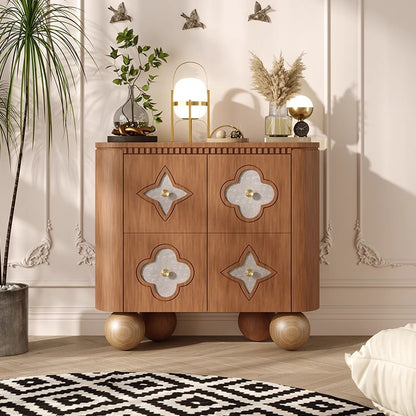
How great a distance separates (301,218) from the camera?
3.73m

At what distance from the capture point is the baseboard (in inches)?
164

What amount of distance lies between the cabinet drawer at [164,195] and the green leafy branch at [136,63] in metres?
0.40

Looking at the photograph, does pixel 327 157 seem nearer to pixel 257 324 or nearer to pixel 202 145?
pixel 202 145

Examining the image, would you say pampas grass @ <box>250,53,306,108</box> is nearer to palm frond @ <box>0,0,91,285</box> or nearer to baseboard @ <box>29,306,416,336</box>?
palm frond @ <box>0,0,91,285</box>

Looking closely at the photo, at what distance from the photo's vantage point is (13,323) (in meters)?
3.71

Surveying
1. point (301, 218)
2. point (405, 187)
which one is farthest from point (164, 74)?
point (405, 187)

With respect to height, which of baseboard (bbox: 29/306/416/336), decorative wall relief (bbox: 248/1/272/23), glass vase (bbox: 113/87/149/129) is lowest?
baseboard (bbox: 29/306/416/336)

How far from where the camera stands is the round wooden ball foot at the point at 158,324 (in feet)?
13.0

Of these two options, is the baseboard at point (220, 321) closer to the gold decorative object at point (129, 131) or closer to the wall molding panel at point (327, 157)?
the wall molding panel at point (327, 157)

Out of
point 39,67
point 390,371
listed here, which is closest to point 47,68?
point 39,67

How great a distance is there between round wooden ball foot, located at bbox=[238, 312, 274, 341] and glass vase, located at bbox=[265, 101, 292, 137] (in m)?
0.92

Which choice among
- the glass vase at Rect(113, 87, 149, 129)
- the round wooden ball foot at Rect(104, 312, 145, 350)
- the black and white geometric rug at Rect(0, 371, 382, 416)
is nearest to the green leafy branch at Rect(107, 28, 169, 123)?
the glass vase at Rect(113, 87, 149, 129)

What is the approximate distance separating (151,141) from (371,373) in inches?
67.0

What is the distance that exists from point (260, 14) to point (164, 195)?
3.79 ft
